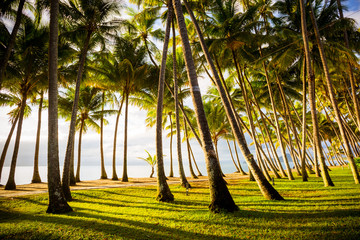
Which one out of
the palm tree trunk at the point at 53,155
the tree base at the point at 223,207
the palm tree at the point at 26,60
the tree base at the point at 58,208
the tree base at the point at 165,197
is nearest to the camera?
the tree base at the point at 223,207

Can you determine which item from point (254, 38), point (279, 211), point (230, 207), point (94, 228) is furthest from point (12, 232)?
point (254, 38)

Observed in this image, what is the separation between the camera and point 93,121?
69.7 feet

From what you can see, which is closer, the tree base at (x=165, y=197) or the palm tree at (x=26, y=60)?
the tree base at (x=165, y=197)

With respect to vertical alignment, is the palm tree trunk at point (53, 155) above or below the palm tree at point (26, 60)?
below

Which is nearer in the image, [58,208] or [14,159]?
[58,208]

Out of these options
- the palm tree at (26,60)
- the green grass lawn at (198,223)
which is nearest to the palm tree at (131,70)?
the palm tree at (26,60)

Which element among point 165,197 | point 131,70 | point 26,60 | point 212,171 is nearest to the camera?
point 212,171

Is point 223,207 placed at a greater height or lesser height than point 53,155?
lesser

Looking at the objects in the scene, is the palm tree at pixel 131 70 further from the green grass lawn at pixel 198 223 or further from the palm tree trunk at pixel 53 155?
the green grass lawn at pixel 198 223

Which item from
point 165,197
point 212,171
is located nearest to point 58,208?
point 165,197

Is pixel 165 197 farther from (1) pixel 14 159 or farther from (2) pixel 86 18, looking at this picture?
(1) pixel 14 159

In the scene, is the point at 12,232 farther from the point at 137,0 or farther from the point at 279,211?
the point at 137,0

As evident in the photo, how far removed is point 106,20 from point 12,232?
11818 millimetres

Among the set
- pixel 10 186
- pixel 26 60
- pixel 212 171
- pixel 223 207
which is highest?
pixel 26 60
